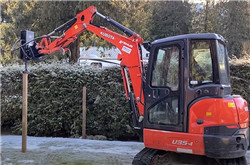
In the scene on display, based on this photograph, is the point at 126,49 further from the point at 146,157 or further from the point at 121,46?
the point at 146,157

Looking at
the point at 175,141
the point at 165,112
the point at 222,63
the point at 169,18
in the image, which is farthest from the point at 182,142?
the point at 169,18

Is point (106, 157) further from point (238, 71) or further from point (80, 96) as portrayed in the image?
point (238, 71)

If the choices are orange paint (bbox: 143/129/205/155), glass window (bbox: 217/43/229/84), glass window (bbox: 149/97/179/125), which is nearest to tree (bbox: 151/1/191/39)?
glass window (bbox: 217/43/229/84)

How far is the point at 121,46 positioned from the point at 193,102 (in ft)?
6.81

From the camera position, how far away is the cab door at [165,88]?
170 inches

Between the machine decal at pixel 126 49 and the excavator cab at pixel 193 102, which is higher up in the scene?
the machine decal at pixel 126 49

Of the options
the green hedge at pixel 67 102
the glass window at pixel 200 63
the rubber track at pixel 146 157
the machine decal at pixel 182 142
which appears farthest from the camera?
the green hedge at pixel 67 102

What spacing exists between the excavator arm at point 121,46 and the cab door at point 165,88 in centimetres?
65

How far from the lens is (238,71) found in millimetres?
7645

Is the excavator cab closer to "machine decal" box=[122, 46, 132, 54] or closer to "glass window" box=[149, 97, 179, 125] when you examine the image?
"glass window" box=[149, 97, 179, 125]

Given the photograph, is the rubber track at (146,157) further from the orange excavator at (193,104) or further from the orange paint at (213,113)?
the orange paint at (213,113)

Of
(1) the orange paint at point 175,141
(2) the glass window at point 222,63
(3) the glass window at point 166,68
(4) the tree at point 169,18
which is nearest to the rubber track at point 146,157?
(1) the orange paint at point 175,141

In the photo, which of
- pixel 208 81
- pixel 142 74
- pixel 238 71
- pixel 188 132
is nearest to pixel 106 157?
pixel 142 74

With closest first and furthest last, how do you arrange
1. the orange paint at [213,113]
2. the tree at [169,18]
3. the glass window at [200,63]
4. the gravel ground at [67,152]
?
the orange paint at [213,113] → the glass window at [200,63] → the gravel ground at [67,152] → the tree at [169,18]
